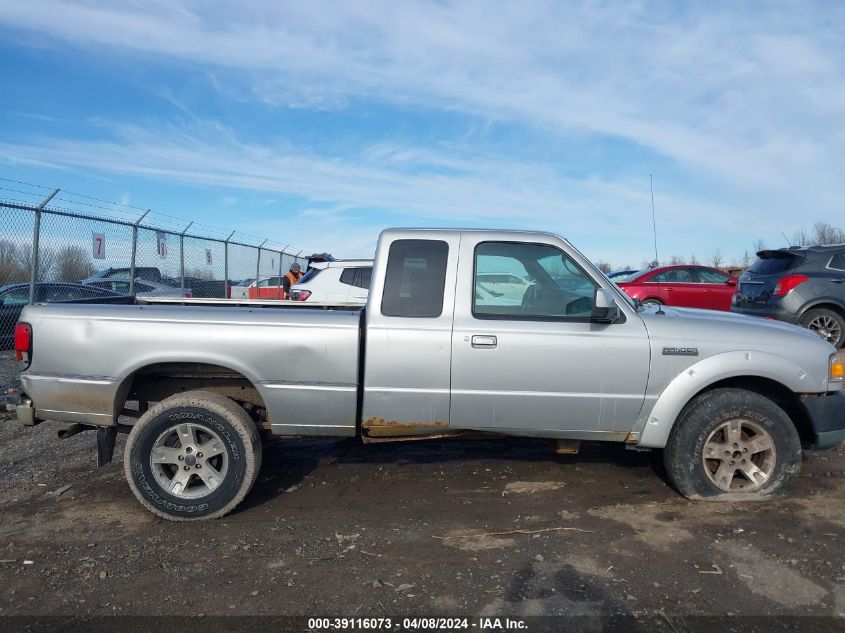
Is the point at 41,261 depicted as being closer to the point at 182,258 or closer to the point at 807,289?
the point at 182,258

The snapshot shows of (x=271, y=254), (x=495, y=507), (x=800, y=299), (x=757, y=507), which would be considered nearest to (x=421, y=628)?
(x=495, y=507)

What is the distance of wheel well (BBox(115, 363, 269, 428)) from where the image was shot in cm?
442

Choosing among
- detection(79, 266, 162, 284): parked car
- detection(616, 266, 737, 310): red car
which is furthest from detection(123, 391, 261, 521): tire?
detection(616, 266, 737, 310): red car

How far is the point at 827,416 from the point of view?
14.4ft

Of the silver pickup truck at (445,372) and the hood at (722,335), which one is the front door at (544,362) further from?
the hood at (722,335)

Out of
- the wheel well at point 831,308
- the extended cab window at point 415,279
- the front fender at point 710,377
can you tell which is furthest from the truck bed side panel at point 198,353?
the wheel well at point 831,308

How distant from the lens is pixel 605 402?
14.0 feet

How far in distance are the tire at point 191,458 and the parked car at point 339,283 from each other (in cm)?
662

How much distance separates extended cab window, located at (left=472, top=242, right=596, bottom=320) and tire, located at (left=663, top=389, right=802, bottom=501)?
1.06m

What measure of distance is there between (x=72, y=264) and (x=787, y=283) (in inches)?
429

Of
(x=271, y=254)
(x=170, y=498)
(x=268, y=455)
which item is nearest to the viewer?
(x=170, y=498)

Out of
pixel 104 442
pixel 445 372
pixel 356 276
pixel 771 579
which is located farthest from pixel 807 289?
pixel 104 442

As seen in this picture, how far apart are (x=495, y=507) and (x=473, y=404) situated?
30.9 inches

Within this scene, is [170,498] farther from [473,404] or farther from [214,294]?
[214,294]
